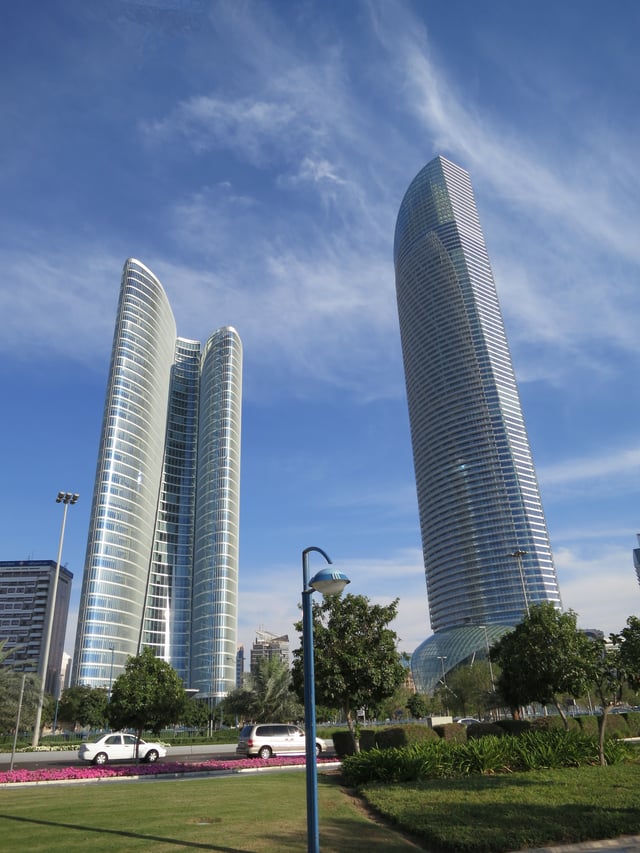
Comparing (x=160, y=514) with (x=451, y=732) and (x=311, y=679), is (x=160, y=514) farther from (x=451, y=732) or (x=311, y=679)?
(x=311, y=679)

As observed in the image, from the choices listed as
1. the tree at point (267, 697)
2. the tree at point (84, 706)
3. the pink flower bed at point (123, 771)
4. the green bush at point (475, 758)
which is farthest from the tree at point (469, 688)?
the green bush at point (475, 758)

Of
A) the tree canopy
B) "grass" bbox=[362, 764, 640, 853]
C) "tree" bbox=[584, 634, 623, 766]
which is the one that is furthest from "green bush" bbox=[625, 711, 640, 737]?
the tree canopy

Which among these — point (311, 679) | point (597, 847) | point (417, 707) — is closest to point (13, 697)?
point (311, 679)

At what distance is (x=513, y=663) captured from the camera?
3100cm

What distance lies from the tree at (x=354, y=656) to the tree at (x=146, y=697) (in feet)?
29.1

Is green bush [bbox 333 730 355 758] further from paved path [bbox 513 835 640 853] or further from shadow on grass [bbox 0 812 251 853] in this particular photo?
paved path [bbox 513 835 640 853]

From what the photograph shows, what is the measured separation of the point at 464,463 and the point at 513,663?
163 m

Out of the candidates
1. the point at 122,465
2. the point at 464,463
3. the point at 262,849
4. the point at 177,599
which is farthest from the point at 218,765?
the point at 464,463

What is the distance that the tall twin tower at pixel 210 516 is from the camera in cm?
15050

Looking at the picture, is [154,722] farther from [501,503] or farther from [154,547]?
[501,503]

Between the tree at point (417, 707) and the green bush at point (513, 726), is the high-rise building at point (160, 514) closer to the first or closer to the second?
the tree at point (417, 707)

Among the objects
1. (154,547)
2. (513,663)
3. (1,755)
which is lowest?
(1,755)

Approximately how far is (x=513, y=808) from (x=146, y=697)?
25413 mm

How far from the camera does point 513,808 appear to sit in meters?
12.5
